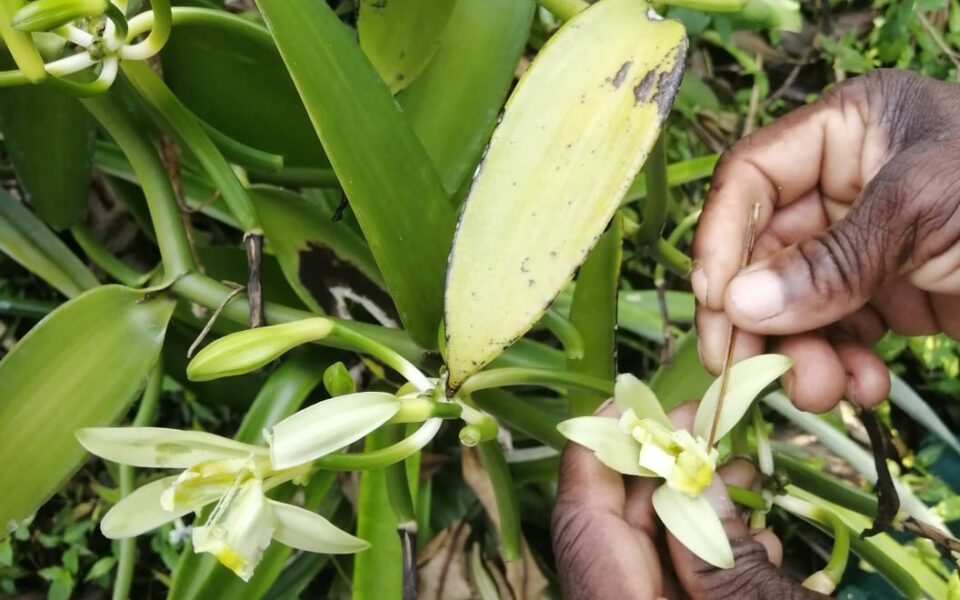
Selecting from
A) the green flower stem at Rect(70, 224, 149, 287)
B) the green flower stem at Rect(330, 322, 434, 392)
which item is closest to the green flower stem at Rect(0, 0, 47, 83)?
the green flower stem at Rect(330, 322, 434, 392)

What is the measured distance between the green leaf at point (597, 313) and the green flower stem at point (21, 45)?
1.26 feet

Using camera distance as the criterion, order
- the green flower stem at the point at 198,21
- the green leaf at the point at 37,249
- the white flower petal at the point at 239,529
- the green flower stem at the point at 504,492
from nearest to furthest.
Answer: the white flower petal at the point at 239,529, the green flower stem at the point at 198,21, the green flower stem at the point at 504,492, the green leaf at the point at 37,249

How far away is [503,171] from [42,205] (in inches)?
19.3

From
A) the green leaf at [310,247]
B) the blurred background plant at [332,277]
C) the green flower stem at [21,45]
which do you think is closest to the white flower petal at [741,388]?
the blurred background plant at [332,277]

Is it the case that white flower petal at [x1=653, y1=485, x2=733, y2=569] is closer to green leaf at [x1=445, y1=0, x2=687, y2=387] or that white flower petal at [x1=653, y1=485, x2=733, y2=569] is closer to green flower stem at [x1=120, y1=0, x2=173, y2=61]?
green leaf at [x1=445, y1=0, x2=687, y2=387]

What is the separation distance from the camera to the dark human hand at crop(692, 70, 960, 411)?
488 millimetres

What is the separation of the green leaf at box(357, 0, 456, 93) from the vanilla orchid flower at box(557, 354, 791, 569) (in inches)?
12.1

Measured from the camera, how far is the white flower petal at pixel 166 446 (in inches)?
16.8

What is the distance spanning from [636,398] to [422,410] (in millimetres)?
131

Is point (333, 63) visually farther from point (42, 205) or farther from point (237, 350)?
point (42, 205)

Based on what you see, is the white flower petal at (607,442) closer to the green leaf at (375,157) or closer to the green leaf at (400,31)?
the green leaf at (375,157)

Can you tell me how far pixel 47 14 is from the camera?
405 mm

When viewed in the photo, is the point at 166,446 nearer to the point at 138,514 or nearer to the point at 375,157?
the point at 138,514

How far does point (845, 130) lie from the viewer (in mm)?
618
